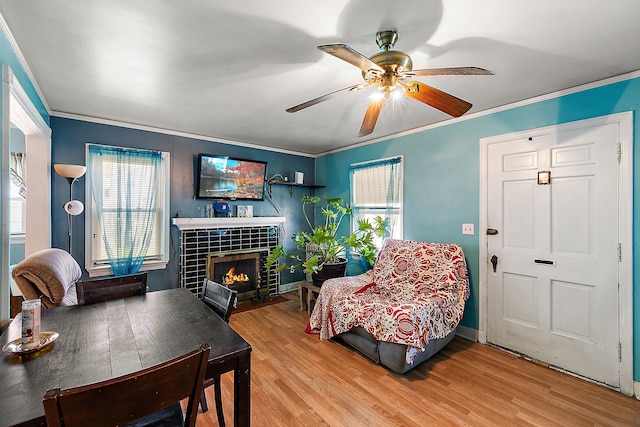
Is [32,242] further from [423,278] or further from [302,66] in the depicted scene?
[423,278]

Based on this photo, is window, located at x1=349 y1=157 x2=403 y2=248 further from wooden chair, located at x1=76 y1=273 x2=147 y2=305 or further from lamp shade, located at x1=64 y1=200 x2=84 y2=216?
lamp shade, located at x1=64 y1=200 x2=84 y2=216

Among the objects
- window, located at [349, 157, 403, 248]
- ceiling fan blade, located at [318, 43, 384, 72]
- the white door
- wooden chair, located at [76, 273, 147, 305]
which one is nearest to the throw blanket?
wooden chair, located at [76, 273, 147, 305]

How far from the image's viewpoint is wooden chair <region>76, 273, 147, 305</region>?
6.15ft

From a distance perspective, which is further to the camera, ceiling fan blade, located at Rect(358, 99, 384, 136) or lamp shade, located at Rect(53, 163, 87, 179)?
lamp shade, located at Rect(53, 163, 87, 179)

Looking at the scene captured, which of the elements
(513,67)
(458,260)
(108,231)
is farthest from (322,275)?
(513,67)

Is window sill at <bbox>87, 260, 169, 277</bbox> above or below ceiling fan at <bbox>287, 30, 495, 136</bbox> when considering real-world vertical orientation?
below

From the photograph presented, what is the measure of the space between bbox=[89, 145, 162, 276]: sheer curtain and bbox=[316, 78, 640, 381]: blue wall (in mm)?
2984

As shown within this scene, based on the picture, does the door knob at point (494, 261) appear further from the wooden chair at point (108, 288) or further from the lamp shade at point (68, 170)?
the lamp shade at point (68, 170)

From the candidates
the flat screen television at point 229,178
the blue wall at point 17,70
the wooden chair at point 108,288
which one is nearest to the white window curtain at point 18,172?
the blue wall at point 17,70

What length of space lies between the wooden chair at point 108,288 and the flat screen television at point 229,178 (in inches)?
75.2

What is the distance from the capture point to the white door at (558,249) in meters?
2.20

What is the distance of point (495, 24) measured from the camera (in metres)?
1.54

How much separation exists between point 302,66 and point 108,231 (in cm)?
286

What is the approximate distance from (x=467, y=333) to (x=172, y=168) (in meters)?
4.02
